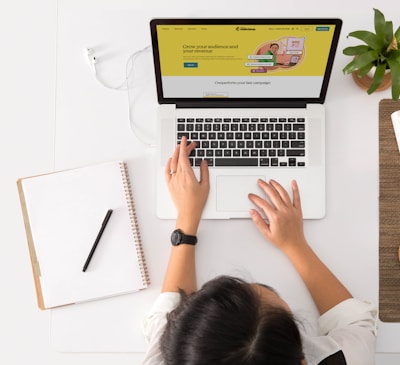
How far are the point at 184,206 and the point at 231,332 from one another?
33cm

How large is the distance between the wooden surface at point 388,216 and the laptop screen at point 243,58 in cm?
16

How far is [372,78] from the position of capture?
3.34 ft

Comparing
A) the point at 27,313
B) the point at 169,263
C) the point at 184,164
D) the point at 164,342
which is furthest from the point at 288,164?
the point at 27,313

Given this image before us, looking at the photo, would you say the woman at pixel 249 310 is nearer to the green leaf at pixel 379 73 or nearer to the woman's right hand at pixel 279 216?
the woman's right hand at pixel 279 216

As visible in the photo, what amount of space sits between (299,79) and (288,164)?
0.17 meters

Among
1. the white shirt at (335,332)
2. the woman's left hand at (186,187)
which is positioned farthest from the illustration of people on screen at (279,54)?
the white shirt at (335,332)

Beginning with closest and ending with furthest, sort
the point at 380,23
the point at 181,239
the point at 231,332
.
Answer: the point at 231,332 < the point at 380,23 < the point at 181,239

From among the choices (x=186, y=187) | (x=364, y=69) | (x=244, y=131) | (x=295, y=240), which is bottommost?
(x=295, y=240)

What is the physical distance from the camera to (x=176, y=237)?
990mm

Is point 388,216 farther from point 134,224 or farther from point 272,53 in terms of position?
point 134,224

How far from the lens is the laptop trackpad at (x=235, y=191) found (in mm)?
1016

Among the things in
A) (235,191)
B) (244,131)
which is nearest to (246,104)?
(244,131)

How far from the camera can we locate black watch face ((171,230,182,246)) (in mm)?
987

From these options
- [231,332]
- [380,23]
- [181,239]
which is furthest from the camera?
[181,239]
